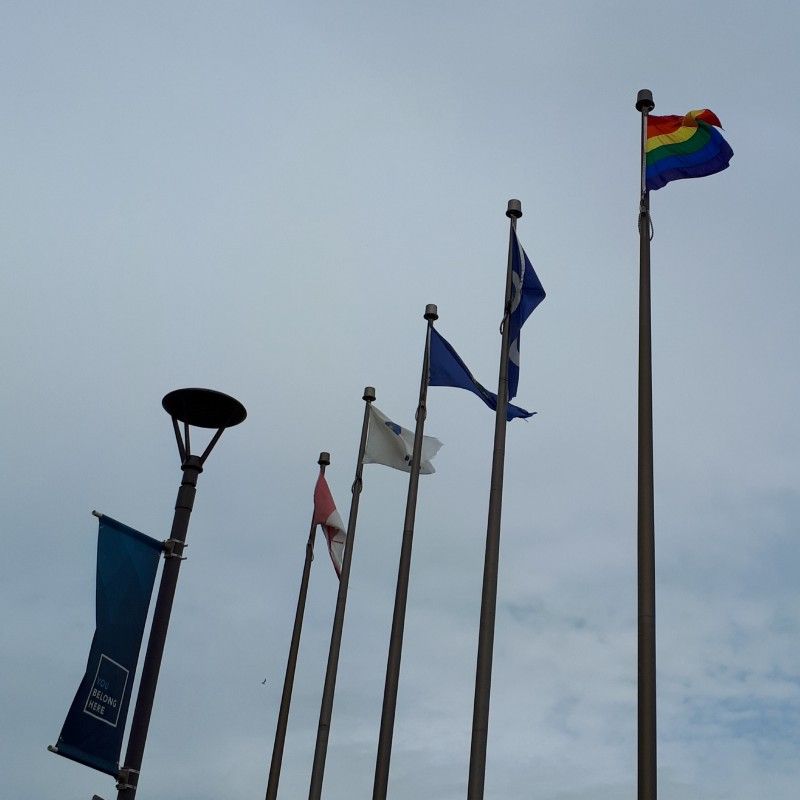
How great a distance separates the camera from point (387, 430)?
23.0 metres

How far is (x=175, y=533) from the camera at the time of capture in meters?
11.5

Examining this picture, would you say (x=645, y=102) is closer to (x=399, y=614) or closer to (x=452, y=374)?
(x=452, y=374)

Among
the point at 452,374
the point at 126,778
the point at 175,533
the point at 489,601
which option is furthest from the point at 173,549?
the point at 452,374

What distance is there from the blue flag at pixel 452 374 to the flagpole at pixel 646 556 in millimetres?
5558

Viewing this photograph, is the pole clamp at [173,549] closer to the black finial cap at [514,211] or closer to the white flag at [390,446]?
the black finial cap at [514,211]

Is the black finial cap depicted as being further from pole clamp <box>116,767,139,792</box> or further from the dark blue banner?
pole clamp <box>116,767,139,792</box>

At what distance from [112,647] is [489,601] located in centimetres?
567

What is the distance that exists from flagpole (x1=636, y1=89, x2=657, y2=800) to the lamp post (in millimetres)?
4570

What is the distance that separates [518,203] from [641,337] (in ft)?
16.8

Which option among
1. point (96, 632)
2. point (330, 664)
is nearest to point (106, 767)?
point (96, 632)

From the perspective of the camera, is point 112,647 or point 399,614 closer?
point 112,647

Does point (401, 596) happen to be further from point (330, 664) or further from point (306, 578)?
point (306, 578)

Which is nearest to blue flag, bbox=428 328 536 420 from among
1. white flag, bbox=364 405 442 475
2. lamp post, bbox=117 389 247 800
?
white flag, bbox=364 405 442 475

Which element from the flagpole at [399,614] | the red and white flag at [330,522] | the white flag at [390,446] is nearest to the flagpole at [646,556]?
the flagpole at [399,614]
